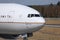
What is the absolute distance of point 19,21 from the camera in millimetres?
19938

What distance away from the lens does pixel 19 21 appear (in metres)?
19.9

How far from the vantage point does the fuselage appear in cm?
1988

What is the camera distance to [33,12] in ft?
68.1

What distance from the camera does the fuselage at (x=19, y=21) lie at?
65.2 ft

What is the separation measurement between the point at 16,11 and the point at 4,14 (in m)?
1.16

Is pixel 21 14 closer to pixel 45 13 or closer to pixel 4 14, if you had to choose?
pixel 4 14

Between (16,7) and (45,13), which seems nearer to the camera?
(16,7)

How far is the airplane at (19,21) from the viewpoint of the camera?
19891 millimetres

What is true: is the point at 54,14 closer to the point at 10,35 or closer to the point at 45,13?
the point at 45,13

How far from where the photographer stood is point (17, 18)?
65.8ft

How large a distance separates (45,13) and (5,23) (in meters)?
64.4

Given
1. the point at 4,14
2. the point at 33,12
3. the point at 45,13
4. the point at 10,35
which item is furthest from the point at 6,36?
the point at 45,13

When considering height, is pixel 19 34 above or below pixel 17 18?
below

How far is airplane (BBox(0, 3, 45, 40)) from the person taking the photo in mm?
19891
